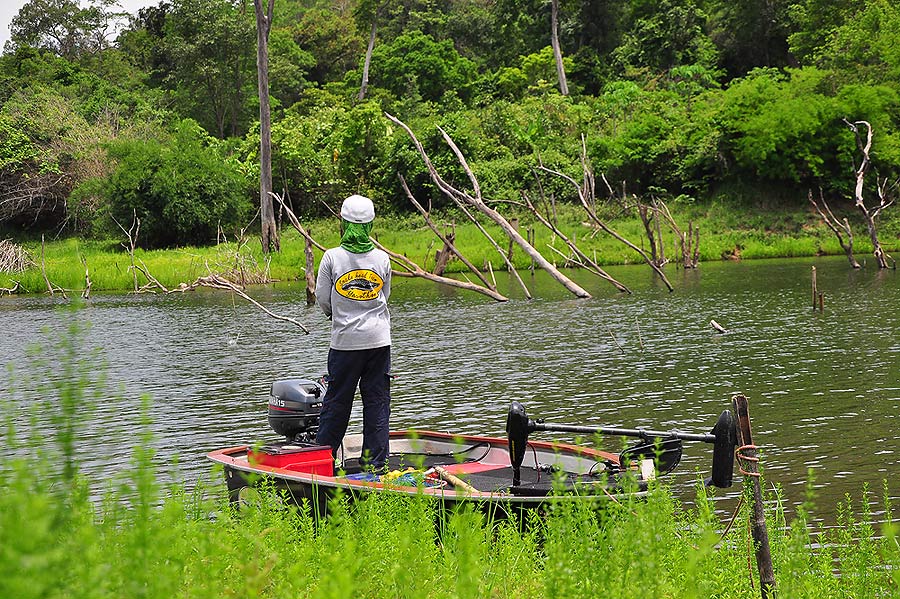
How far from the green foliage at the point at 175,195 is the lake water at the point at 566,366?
1215cm

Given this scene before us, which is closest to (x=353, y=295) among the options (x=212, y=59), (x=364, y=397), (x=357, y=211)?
(x=357, y=211)

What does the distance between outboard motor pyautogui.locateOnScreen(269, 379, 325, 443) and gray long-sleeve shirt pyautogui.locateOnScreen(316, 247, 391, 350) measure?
1.23 m

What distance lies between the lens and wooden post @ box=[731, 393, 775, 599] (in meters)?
5.62

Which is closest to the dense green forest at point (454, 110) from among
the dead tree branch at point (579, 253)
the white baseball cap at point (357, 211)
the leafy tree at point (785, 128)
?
the leafy tree at point (785, 128)

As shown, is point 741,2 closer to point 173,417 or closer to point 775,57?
point 775,57

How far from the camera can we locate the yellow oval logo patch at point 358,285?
8000mm

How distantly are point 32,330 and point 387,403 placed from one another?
1844 cm

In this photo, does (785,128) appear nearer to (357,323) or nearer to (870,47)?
(870,47)

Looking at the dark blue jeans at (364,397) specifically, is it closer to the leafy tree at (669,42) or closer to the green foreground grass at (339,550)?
the green foreground grass at (339,550)

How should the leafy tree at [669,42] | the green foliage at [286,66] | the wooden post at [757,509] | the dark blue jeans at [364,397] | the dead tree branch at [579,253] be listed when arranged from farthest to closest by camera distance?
the green foliage at [286,66] < the leafy tree at [669,42] < the dead tree branch at [579,253] < the dark blue jeans at [364,397] < the wooden post at [757,509]

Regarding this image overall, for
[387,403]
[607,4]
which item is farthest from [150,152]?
[387,403]

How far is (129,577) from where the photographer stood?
122 inches

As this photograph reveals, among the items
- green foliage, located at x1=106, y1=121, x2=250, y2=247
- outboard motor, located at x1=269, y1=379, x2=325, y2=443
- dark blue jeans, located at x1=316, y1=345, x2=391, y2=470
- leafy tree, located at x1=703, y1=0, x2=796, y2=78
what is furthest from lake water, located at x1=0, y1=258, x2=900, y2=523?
leafy tree, located at x1=703, y1=0, x2=796, y2=78

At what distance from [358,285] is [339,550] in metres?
3.61
